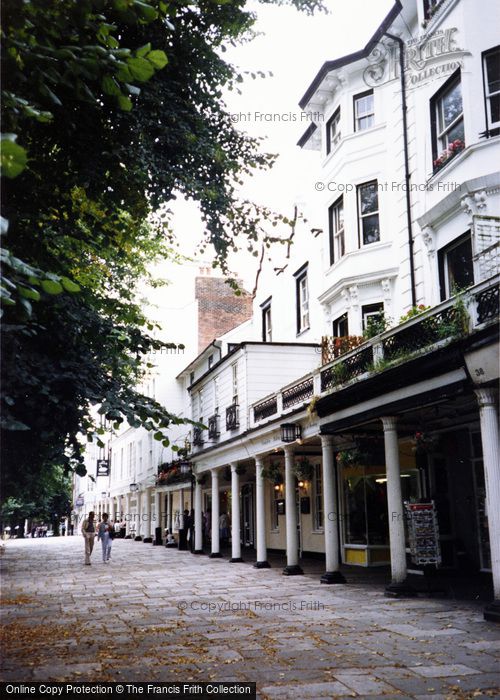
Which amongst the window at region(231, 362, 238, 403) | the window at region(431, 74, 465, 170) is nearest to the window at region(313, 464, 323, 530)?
the window at region(231, 362, 238, 403)

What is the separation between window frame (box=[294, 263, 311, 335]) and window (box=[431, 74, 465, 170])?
8.25 metres

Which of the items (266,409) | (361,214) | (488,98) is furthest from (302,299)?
(488,98)

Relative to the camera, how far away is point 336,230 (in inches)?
721

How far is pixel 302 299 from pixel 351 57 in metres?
7.91

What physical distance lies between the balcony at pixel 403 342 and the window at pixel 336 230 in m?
2.91

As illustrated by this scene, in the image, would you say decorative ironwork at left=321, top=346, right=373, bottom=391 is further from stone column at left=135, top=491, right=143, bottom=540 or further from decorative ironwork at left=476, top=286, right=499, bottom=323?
stone column at left=135, top=491, right=143, bottom=540

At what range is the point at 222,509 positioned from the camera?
34.0 m

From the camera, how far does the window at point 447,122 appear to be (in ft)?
42.9

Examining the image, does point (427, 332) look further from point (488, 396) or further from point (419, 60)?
point (419, 60)

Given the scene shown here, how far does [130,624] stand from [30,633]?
1.40 metres

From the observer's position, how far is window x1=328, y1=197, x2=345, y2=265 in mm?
17953

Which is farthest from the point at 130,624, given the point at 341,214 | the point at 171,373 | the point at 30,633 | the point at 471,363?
the point at 171,373

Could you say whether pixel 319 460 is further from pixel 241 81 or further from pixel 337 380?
pixel 241 81

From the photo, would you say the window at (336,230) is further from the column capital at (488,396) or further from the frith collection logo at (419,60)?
the column capital at (488,396)
